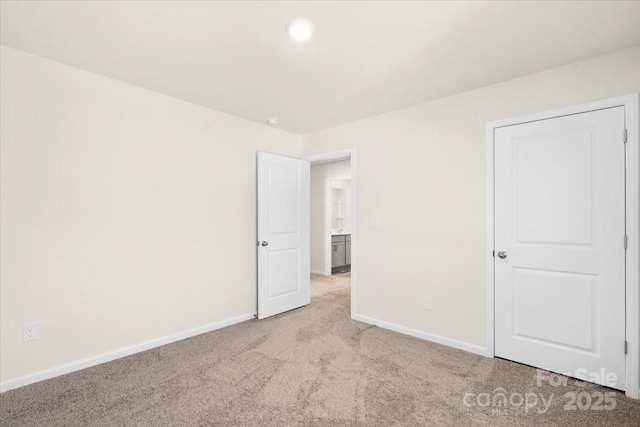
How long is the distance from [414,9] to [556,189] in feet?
5.99

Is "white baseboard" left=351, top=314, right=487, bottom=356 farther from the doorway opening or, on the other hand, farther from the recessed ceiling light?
the recessed ceiling light

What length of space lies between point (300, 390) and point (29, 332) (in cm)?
210

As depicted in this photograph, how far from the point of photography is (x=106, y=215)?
2.65 metres

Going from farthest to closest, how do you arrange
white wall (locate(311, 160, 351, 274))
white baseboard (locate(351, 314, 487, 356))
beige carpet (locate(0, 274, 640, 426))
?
white wall (locate(311, 160, 351, 274)) → white baseboard (locate(351, 314, 487, 356)) → beige carpet (locate(0, 274, 640, 426))

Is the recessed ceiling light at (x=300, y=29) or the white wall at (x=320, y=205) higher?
the recessed ceiling light at (x=300, y=29)

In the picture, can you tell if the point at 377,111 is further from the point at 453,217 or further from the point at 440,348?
the point at 440,348

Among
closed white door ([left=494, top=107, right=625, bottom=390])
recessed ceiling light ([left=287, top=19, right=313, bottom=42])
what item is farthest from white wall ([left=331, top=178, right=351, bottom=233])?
recessed ceiling light ([left=287, top=19, right=313, bottom=42])

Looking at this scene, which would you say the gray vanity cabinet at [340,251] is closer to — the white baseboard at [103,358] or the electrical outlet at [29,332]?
the white baseboard at [103,358]

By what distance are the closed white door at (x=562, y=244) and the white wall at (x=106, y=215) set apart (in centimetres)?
286

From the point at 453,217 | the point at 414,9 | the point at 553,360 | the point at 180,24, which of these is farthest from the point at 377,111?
the point at 553,360

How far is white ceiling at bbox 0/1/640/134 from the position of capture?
70.7 inches

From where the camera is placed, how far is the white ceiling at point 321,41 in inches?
70.7

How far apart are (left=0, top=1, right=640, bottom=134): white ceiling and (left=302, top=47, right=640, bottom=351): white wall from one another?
190 mm

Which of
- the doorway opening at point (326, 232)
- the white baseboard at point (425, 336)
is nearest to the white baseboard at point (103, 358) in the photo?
the white baseboard at point (425, 336)
